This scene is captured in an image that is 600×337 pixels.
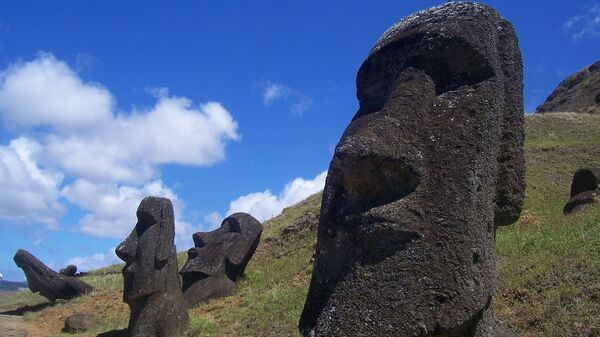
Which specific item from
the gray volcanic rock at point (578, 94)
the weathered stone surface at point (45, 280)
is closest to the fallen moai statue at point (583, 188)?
the weathered stone surface at point (45, 280)

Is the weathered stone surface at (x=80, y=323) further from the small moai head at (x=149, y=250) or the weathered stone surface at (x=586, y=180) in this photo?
the weathered stone surface at (x=586, y=180)

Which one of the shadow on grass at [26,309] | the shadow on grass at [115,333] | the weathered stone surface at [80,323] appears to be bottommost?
the shadow on grass at [115,333]

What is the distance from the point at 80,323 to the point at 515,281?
1049cm

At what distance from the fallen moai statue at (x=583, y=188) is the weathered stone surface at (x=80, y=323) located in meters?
12.1

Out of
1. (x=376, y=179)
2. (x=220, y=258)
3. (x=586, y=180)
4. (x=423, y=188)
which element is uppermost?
(x=220, y=258)

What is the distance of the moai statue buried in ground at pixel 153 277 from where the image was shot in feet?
38.0

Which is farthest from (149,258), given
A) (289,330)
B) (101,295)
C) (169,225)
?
(101,295)

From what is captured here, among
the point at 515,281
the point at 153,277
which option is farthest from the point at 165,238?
the point at 515,281

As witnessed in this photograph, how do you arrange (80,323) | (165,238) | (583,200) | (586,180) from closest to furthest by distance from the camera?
(165,238), (80,323), (583,200), (586,180)

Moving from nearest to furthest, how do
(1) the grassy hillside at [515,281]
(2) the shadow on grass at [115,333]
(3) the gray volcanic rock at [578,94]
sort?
1. (1) the grassy hillside at [515,281]
2. (2) the shadow on grass at [115,333]
3. (3) the gray volcanic rock at [578,94]

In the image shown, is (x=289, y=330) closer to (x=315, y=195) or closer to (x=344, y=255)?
(x=344, y=255)

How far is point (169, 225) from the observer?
12375 millimetres

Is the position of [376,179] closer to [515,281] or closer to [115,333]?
[515,281]

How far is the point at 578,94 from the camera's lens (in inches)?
2377
